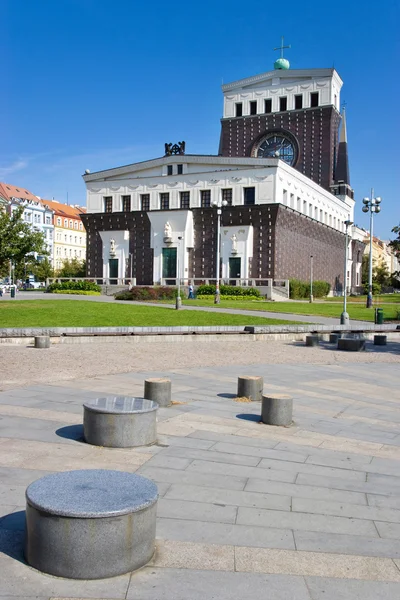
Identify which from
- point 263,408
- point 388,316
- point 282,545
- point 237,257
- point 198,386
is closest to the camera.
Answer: point 282,545

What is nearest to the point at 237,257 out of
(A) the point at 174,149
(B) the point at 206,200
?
(B) the point at 206,200

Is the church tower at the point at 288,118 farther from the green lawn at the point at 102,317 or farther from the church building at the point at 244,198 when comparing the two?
the green lawn at the point at 102,317

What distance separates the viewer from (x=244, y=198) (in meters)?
62.8

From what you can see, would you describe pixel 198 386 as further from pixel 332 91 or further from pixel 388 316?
pixel 332 91

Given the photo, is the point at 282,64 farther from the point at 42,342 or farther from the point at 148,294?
the point at 42,342

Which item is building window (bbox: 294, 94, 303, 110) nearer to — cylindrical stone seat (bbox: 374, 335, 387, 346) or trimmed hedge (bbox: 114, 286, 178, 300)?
trimmed hedge (bbox: 114, 286, 178, 300)

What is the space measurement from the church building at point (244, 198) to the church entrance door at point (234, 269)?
0.42ft

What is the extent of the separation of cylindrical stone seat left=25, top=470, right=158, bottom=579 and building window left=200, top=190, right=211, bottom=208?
203 feet

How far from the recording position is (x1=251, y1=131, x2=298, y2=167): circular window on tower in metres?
Result: 76.7

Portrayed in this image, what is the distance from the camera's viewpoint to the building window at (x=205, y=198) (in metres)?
65.1

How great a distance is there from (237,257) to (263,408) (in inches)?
2133

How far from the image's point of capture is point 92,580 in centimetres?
425

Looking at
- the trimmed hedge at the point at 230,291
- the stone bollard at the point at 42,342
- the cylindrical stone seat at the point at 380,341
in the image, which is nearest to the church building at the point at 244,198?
the trimmed hedge at the point at 230,291

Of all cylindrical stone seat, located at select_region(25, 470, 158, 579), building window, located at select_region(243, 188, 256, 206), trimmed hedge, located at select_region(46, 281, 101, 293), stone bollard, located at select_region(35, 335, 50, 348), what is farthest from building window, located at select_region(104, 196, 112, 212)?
cylindrical stone seat, located at select_region(25, 470, 158, 579)
